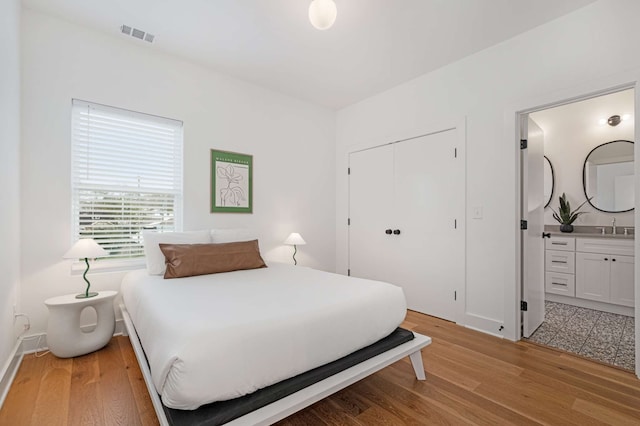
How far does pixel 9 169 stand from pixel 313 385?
2.41 meters

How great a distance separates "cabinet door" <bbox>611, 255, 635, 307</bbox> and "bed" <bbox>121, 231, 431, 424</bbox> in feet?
10.1

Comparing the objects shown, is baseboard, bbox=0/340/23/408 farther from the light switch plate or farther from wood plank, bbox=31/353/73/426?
the light switch plate

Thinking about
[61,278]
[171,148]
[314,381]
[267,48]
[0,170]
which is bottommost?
[314,381]

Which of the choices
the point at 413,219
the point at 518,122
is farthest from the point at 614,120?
the point at 413,219

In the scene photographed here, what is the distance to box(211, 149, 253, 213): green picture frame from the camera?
335cm

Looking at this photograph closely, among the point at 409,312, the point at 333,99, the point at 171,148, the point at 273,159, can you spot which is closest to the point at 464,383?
the point at 409,312

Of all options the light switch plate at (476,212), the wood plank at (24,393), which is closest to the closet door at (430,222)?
the light switch plate at (476,212)

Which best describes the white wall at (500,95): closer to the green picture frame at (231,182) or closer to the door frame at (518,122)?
the door frame at (518,122)

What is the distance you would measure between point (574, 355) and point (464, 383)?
119cm

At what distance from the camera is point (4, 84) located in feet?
6.00

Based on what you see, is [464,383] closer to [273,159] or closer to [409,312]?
[409,312]

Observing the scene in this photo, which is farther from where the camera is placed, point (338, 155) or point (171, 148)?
point (338, 155)

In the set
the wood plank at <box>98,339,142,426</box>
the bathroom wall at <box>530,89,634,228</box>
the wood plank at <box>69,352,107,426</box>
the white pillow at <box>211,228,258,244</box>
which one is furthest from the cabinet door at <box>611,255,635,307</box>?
the wood plank at <box>69,352,107,426</box>

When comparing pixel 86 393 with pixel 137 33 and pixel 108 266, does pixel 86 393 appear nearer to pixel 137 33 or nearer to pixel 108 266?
pixel 108 266
